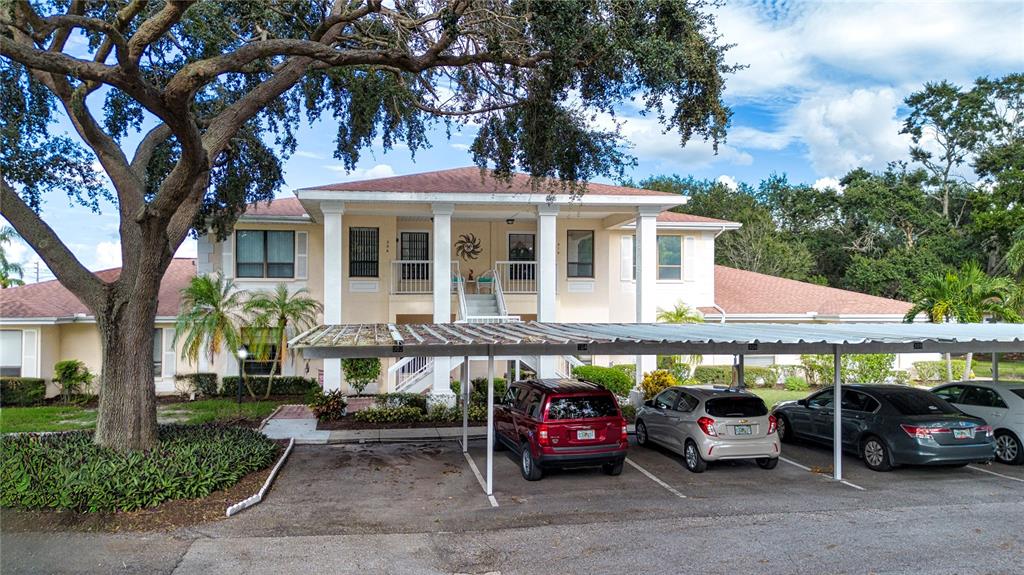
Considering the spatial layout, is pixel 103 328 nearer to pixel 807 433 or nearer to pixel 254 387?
pixel 254 387

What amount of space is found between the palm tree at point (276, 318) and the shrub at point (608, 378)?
8.54 m

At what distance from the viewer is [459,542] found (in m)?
8.02

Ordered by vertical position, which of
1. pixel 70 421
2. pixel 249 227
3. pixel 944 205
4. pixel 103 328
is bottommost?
pixel 70 421

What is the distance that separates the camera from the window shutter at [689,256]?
24016 mm

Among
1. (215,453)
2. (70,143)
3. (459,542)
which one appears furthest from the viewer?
(70,143)

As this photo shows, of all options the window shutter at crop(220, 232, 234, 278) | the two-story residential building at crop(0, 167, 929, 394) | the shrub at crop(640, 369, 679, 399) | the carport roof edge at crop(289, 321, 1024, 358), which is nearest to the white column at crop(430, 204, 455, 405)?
the two-story residential building at crop(0, 167, 929, 394)

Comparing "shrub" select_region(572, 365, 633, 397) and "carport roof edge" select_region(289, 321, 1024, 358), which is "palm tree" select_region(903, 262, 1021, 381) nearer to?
"carport roof edge" select_region(289, 321, 1024, 358)

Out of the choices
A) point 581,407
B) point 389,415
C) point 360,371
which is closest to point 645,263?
point 389,415

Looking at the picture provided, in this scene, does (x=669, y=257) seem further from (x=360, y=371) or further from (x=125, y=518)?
(x=125, y=518)

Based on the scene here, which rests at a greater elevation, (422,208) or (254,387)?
(422,208)

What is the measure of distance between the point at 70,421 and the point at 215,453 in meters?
9.17

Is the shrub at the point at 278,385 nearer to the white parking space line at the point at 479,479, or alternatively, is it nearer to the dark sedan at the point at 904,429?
the white parking space line at the point at 479,479

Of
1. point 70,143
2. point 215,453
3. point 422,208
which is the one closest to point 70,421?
point 70,143

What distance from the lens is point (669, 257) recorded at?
79.2ft
